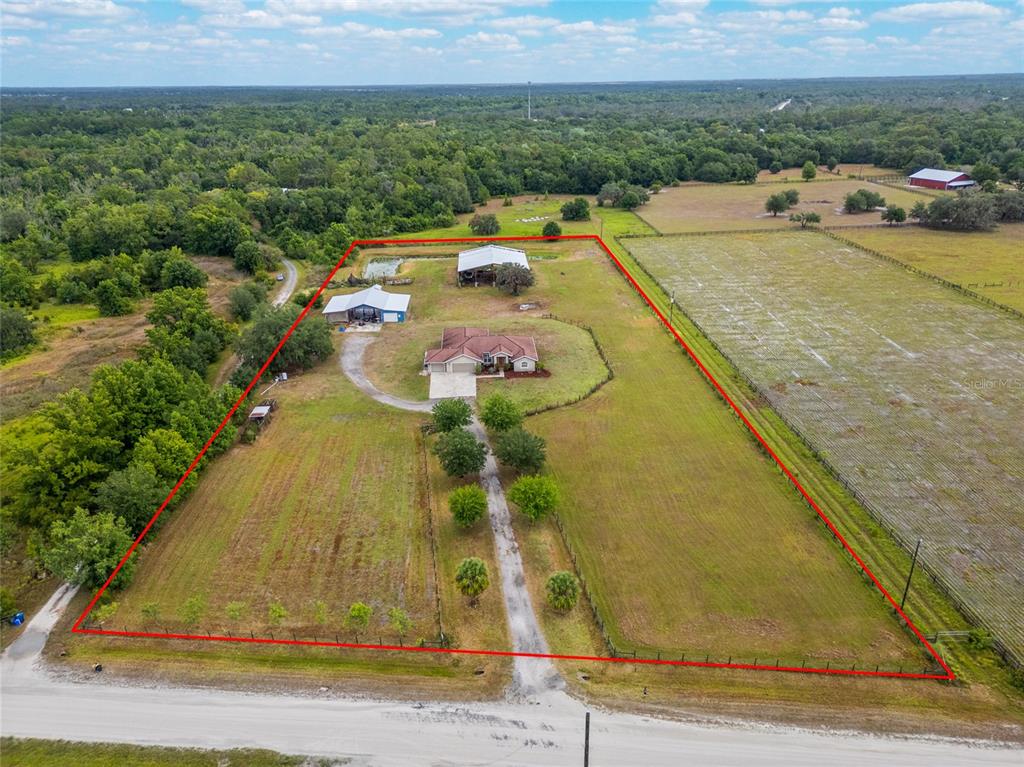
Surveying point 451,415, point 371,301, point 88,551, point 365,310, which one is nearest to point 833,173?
point 371,301

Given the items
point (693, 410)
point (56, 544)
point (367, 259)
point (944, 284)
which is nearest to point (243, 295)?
point (367, 259)

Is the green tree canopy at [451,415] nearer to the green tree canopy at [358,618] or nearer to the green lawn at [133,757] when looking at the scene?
the green tree canopy at [358,618]

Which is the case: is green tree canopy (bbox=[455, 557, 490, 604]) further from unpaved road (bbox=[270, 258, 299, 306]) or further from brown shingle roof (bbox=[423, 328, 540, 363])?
unpaved road (bbox=[270, 258, 299, 306])

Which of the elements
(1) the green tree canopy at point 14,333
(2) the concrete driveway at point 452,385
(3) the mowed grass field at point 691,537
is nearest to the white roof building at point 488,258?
(2) the concrete driveway at point 452,385

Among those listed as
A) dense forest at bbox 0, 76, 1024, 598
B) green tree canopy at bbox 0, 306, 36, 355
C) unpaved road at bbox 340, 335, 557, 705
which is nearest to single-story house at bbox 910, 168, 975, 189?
dense forest at bbox 0, 76, 1024, 598

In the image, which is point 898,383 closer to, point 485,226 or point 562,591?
point 562,591

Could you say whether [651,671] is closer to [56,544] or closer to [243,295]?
[56,544]
